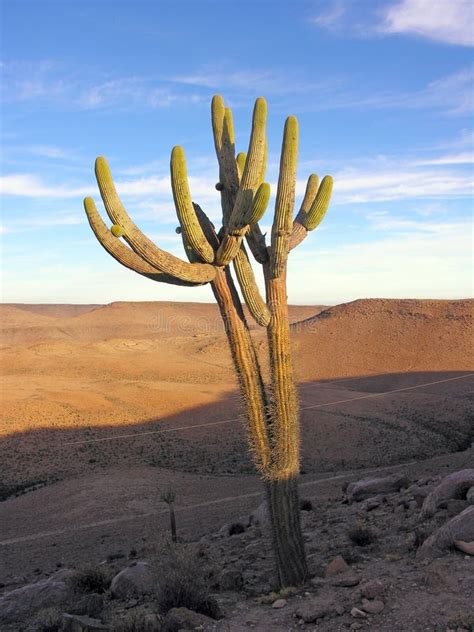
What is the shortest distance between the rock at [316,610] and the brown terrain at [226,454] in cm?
7

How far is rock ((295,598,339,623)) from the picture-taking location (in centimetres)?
776

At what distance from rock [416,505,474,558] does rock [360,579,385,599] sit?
1.45 metres

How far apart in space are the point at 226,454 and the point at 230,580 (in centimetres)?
1589

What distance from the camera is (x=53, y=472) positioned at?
23.8m

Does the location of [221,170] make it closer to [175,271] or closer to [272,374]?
[175,271]

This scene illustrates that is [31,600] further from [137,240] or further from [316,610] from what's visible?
[137,240]

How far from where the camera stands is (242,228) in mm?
9578

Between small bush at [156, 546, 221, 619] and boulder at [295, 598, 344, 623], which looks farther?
small bush at [156, 546, 221, 619]

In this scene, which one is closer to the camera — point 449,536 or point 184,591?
point 184,591

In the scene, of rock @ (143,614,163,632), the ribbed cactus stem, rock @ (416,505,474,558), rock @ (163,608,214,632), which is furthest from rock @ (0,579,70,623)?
the ribbed cactus stem

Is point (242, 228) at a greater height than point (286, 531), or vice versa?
point (242, 228)

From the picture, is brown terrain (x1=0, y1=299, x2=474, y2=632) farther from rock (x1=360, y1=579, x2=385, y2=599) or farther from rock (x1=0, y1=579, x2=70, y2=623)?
rock (x1=0, y1=579, x2=70, y2=623)

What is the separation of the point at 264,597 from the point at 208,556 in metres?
3.81

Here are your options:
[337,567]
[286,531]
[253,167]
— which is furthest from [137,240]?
[337,567]
